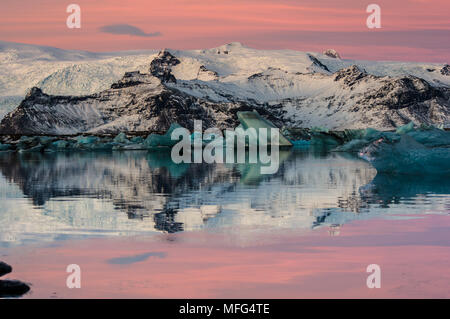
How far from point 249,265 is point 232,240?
2.41 metres

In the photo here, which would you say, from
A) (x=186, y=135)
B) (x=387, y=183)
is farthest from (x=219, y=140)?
(x=387, y=183)

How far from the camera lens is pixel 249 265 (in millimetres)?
11820

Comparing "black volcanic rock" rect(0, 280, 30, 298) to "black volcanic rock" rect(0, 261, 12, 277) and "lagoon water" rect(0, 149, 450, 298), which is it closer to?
"lagoon water" rect(0, 149, 450, 298)

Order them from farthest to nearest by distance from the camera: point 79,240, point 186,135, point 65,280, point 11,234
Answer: point 186,135
point 11,234
point 79,240
point 65,280

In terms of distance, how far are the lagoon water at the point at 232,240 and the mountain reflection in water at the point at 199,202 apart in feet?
0.13

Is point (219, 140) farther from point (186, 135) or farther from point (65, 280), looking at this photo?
point (65, 280)

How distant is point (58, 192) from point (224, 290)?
16.2m

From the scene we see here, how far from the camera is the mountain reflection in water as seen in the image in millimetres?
16500

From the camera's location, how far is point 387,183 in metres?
26.6

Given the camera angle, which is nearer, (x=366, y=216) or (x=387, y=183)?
(x=366, y=216)

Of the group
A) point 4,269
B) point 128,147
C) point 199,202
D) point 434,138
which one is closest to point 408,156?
point 199,202

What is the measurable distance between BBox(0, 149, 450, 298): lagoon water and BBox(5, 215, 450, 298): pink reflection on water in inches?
0.7

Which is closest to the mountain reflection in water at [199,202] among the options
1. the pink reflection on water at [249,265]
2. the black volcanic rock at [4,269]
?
the pink reflection on water at [249,265]

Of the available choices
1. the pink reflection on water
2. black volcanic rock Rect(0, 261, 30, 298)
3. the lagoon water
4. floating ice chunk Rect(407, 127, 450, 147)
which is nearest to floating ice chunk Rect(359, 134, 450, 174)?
the lagoon water
